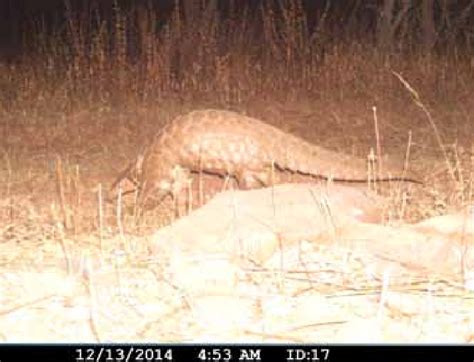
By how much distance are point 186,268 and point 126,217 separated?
4.93 ft

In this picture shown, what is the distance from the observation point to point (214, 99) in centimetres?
861

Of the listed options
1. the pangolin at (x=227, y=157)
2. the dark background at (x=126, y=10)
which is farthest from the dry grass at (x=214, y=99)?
the dark background at (x=126, y=10)


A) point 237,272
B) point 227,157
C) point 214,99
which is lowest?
point 237,272

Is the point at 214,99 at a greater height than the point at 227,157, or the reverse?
the point at 214,99

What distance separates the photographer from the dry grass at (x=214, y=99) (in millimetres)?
6488

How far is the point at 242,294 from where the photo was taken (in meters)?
3.49

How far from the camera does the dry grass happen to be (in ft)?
21.3

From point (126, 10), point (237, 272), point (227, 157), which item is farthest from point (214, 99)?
point (126, 10)

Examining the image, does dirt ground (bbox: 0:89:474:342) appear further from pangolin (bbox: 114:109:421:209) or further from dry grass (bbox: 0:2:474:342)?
dry grass (bbox: 0:2:474:342)

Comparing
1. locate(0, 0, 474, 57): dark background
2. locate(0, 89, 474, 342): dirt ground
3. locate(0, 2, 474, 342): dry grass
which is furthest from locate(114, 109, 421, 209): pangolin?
locate(0, 0, 474, 57): dark background

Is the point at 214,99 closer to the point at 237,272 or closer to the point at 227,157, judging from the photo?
the point at 227,157

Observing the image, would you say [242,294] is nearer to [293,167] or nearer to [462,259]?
[462,259]

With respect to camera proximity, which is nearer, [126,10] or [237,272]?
[237,272]

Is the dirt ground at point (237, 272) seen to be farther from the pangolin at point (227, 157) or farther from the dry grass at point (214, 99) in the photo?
the dry grass at point (214, 99)
